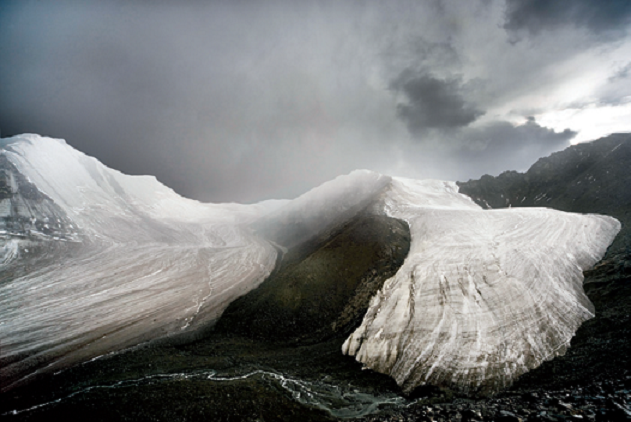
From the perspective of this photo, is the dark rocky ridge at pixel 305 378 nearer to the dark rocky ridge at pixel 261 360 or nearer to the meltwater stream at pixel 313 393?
the dark rocky ridge at pixel 261 360

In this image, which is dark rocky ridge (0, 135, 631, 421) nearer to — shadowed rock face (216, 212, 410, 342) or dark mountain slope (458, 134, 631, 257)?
shadowed rock face (216, 212, 410, 342)

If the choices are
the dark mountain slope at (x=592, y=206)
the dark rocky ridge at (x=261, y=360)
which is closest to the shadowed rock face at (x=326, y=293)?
the dark rocky ridge at (x=261, y=360)

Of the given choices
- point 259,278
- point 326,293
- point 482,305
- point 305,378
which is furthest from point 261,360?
point 259,278

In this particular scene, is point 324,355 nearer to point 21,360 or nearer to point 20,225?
point 21,360

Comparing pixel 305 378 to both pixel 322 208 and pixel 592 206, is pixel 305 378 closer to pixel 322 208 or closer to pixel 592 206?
pixel 592 206

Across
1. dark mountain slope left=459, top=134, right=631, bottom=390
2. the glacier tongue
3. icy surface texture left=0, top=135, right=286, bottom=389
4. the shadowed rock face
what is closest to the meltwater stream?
the glacier tongue

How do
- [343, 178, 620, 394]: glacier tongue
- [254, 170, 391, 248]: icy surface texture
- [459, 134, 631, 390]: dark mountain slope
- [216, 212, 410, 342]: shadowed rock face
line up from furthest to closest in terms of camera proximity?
[254, 170, 391, 248]: icy surface texture → [216, 212, 410, 342]: shadowed rock face → [343, 178, 620, 394]: glacier tongue → [459, 134, 631, 390]: dark mountain slope
